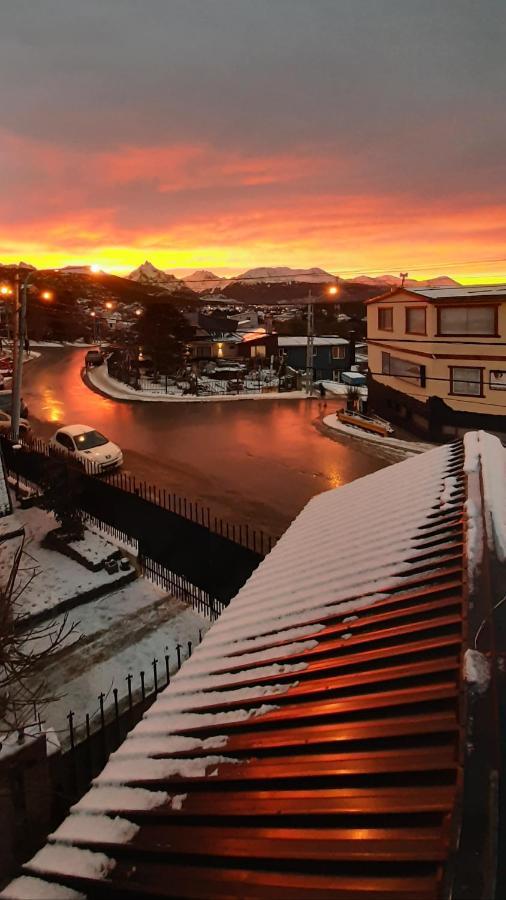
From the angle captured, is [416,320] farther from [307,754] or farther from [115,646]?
[307,754]

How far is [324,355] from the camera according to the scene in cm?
4906

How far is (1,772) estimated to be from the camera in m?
5.10

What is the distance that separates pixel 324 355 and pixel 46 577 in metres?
40.8

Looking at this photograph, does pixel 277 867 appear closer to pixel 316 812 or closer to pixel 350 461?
pixel 316 812

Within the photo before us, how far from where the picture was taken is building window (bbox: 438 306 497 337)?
23188mm

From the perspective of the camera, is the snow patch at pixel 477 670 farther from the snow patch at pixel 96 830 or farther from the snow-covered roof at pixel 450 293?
the snow-covered roof at pixel 450 293

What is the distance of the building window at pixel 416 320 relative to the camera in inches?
1029

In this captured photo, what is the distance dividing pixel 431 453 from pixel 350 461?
9.72 metres

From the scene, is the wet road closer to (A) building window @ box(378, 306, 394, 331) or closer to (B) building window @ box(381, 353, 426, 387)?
(B) building window @ box(381, 353, 426, 387)

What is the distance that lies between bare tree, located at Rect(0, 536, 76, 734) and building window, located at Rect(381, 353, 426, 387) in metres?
20.3

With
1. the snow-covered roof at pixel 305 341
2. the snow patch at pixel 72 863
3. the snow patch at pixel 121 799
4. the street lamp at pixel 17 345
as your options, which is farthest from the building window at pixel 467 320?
the snow patch at pixel 72 863

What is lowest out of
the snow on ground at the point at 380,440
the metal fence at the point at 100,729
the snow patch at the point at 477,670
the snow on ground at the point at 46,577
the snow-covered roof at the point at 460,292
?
the metal fence at the point at 100,729

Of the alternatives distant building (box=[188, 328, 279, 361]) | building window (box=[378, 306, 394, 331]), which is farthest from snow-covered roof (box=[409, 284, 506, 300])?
distant building (box=[188, 328, 279, 361])

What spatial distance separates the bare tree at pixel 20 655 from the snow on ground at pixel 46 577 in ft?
0.69
